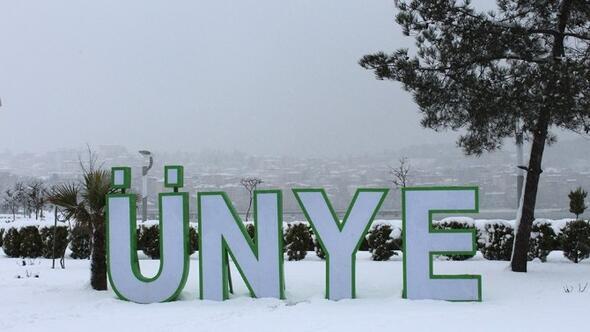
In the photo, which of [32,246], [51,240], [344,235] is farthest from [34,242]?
[344,235]

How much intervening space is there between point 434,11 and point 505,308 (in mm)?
5448

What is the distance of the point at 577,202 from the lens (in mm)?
14453

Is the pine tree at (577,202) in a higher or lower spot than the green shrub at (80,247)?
higher

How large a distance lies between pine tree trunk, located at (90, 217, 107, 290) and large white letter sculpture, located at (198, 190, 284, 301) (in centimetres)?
204

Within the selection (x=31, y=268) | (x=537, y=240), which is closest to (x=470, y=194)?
(x=537, y=240)

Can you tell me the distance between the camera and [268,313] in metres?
7.66

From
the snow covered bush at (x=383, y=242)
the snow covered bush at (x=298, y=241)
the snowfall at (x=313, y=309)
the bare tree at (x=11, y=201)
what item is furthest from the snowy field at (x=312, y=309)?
the bare tree at (x=11, y=201)

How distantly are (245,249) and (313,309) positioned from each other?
1481 mm

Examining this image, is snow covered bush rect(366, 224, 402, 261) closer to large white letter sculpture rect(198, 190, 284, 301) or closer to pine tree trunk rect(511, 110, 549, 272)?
pine tree trunk rect(511, 110, 549, 272)

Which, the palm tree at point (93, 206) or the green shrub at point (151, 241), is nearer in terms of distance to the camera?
the palm tree at point (93, 206)

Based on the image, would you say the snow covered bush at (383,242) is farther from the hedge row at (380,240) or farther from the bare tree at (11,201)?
the bare tree at (11,201)

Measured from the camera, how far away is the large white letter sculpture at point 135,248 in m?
8.59

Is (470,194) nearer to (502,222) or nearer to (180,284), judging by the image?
(180,284)

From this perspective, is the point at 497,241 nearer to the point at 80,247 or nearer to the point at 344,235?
the point at 344,235
